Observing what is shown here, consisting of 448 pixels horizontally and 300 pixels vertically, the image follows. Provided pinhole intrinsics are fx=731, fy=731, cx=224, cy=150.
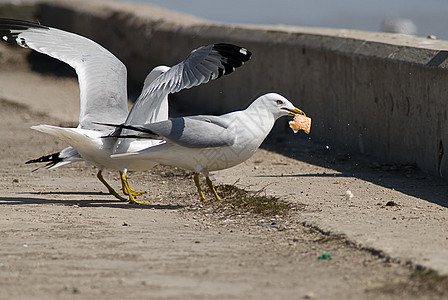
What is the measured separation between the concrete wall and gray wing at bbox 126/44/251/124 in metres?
2.18

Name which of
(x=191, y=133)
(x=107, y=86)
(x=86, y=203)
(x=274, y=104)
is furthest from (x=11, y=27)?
(x=274, y=104)

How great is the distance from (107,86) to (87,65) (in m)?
0.41

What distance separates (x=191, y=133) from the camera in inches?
237

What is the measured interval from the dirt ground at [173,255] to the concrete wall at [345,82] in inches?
92.2

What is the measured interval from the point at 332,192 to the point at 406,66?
6.42ft

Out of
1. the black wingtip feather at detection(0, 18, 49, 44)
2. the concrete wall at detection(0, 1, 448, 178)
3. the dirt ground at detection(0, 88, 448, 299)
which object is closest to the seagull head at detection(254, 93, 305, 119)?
the dirt ground at detection(0, 88, 448, 299)

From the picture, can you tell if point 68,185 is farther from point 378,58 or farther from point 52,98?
point 52,98

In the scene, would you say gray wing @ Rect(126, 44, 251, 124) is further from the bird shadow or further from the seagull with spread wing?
the bird shadow

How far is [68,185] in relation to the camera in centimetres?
760

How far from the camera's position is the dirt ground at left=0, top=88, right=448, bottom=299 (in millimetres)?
3816

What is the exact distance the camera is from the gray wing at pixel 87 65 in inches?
283

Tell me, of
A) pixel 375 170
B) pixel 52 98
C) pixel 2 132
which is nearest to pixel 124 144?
pixel 375 170

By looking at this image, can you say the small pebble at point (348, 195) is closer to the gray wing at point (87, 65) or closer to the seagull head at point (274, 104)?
the seagull head at point (274, 104)

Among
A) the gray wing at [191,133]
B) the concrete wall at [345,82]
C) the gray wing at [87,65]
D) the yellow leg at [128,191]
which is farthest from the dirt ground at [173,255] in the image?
the concrete wall at [345,82]
